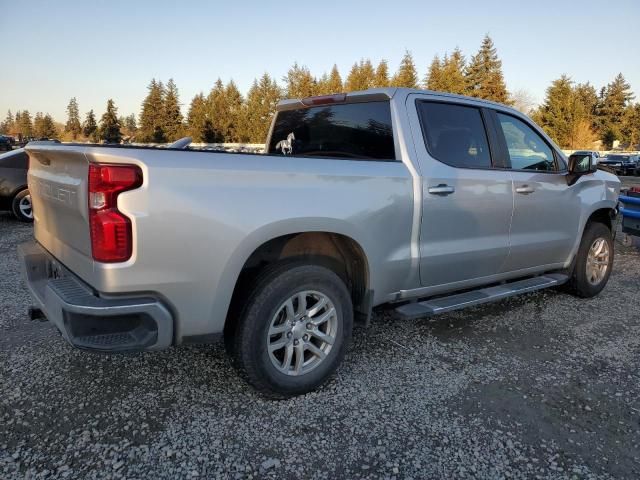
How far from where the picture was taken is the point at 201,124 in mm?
57281

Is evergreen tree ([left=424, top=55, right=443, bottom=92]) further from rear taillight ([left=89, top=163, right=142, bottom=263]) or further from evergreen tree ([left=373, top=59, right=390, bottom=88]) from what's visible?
rear taillight ([left=89, top=163, right=142, bottom=263])

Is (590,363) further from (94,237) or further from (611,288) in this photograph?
(94,237)

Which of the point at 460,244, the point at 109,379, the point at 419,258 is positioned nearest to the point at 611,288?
the point at 460,244

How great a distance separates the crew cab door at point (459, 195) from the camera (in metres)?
3.36

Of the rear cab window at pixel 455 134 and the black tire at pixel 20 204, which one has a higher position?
the rear cab window at pixel 455 134

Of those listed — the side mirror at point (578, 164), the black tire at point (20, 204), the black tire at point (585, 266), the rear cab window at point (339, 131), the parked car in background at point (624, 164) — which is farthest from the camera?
the parked car in background at point (624, 164)

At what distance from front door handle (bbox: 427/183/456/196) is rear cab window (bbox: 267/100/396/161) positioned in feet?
1.11

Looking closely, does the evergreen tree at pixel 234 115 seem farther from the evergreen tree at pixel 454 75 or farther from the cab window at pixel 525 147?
the cab window at pixel 525 147

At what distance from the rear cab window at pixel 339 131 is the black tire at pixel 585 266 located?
2.72 metres

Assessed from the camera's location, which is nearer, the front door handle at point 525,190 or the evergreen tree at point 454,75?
the front door handle at point 525,190

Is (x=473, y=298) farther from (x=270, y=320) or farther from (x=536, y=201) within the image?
(x=270, y=320)

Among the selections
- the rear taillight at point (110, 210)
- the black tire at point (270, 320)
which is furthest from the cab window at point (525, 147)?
the rear taillight at point (110, 210)

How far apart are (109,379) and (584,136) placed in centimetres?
5698

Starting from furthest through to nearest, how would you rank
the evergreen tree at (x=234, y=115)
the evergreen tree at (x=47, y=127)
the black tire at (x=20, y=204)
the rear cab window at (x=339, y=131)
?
the evergreen tree at (x=47, y=127) → the evergreen tree at (x=234, y=115) → the black tire at (x=20, y=204) → the rear cab window at (x=339, y=131)
